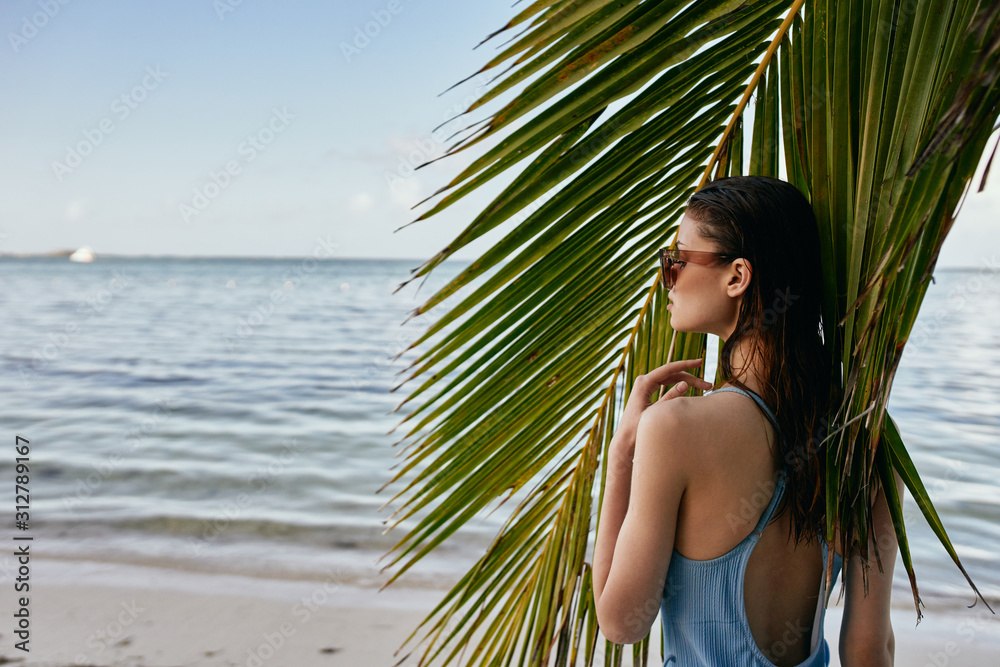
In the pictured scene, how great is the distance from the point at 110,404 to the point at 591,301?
11.9 meters

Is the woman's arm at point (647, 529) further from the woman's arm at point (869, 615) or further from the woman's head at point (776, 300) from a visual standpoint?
the woman's arm at point (869, 615)

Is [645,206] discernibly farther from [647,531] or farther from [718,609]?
[718,609]

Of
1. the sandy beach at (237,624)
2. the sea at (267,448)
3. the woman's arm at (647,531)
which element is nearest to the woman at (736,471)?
the woman's arm at (647,531)

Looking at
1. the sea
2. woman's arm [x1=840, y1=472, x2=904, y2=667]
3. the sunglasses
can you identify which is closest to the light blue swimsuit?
woman's arm [x1=840, y1=472, x2=904, y2=667]

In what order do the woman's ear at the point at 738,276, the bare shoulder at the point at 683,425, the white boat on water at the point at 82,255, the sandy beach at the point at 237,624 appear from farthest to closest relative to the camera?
the white boat on water at the point at 82,255, the sandy beach at the point at 237,624, the woman's ear at the point at 738,276, the bare shoulder at the point at 683,425

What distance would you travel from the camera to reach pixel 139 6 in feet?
139

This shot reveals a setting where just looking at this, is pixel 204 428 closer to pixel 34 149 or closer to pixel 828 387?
pixel 828 387

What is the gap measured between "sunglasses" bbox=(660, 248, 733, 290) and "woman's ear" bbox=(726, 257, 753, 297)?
2 centimetres

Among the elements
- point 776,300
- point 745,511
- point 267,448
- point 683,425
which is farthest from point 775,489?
point 267,448

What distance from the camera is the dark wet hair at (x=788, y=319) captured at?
3.46ft

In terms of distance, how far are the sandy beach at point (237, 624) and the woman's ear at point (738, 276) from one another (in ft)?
12.9

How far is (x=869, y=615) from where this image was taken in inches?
48.8

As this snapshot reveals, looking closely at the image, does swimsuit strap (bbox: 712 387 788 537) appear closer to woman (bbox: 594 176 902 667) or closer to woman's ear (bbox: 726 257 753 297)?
woman (bbox: 594 176 902 667)

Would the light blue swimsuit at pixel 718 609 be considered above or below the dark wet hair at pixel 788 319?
below
